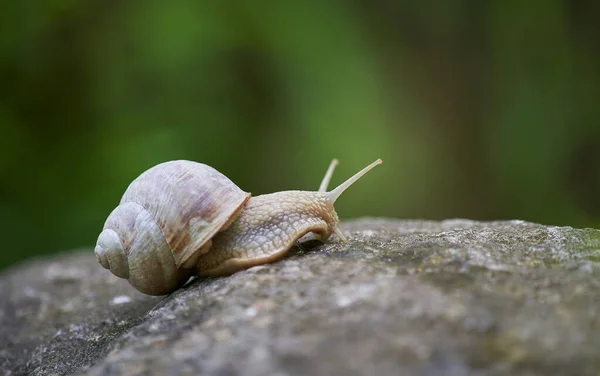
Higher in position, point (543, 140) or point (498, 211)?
point (543, 140)

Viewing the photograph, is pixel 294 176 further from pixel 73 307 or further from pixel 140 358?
pixel 140 358

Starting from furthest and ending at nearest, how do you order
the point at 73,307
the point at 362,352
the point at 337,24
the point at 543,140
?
the point at 337,24
the point at 543,140
the point at 73,307
the point at 362,352

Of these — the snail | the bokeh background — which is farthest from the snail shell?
the bokeh background

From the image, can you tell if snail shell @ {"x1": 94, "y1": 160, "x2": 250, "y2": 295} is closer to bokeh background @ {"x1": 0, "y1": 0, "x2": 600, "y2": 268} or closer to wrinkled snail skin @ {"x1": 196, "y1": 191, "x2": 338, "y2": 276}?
wrinkled snail skin @ {"x1": 196, "y1": 191, "x2": 338, "y2": 276}

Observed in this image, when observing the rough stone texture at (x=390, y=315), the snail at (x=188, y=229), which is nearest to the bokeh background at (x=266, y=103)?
the snail at (x=188, y=229)

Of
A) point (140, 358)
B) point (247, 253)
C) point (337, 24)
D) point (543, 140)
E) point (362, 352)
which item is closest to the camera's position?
point (362, 352)

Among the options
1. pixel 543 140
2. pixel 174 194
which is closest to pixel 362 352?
pixel 174 194

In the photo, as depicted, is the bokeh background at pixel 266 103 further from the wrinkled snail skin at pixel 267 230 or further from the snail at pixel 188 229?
the snail at pixel 188 229
